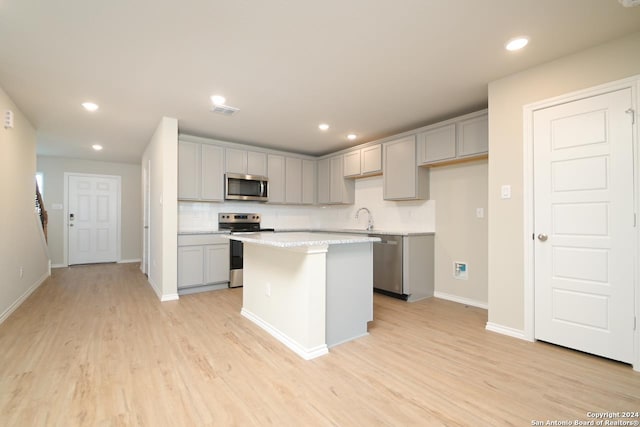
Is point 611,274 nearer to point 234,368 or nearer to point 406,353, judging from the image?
point 406,353

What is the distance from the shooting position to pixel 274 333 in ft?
8.90

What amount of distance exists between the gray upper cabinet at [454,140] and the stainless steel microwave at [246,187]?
2.54 metres

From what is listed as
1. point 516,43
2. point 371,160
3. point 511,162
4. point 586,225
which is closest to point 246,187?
point 371,160

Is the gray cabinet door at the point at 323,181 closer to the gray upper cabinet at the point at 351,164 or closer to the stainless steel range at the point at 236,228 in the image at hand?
the gray upper cabinet at the point at 351,164

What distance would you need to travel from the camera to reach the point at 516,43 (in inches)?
87.6

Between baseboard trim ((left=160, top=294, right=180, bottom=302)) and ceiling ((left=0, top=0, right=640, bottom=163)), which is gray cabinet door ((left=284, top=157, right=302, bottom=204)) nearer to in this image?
ceiling ((left=0, top=0, right=640, bottom=163))

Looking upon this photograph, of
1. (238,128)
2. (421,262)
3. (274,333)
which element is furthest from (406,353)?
(238,128)

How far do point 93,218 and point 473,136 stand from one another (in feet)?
25.5

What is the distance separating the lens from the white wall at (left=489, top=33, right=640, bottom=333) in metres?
2.45

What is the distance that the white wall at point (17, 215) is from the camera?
315 cm

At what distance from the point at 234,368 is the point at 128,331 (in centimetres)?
138

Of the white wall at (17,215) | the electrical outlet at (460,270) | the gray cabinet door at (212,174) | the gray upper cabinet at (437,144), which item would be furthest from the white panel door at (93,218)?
the electrical outlet at (460,270)

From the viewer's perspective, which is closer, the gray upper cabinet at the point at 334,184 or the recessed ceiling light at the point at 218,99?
the recessed ceiling light at the point at 218,99

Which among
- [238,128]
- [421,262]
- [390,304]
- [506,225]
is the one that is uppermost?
[238,128]
